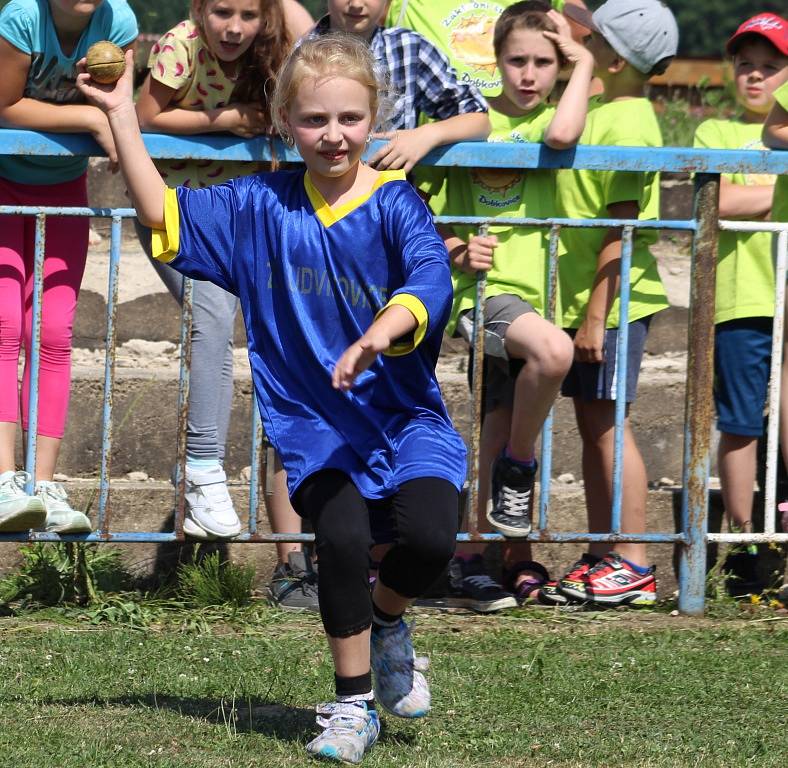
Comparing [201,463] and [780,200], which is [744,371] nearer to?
[780,200]

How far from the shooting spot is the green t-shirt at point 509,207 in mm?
4547

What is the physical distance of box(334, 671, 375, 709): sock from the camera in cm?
324

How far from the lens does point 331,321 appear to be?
3305mm

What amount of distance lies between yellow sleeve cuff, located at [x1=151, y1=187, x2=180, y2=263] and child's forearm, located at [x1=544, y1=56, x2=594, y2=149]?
4.78 ft

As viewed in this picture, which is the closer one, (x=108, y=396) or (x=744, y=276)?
(x=108, y=396)

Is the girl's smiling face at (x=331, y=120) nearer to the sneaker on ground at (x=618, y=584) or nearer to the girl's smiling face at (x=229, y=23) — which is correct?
the girl's smiling face at (x=229, y=23)

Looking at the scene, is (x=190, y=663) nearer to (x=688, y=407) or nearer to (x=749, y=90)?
(x=688, y=407)

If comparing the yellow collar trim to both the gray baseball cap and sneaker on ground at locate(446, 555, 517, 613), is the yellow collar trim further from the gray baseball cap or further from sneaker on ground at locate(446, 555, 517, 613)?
the gray baseball cap

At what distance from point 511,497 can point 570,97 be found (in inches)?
49.6

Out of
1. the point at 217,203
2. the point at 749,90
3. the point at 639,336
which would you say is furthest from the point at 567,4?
the point at 217,203

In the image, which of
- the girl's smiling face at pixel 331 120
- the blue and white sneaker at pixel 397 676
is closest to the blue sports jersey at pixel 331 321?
the girl's smiling face at pixel 331 120

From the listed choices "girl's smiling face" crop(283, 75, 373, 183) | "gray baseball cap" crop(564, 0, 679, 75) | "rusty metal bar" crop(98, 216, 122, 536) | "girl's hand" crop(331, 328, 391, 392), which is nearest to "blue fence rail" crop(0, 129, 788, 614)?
"rusty metal bar" crop(98, 216, 122, 536)

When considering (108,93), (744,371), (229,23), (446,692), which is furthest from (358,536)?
(744,371)

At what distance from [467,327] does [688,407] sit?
76 cm
